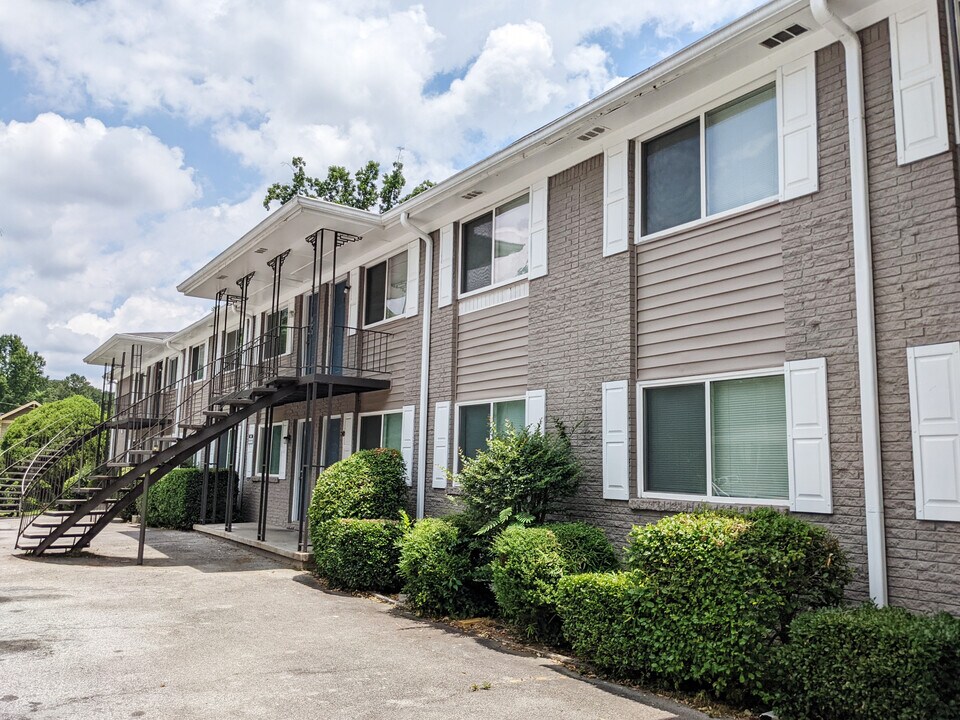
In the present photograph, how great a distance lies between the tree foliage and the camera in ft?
103

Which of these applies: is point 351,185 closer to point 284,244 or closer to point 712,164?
point 284,244

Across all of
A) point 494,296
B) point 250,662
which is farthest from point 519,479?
point 494,296

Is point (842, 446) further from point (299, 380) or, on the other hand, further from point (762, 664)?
point (299, 380)

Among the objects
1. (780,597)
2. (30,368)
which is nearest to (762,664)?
(780,597)

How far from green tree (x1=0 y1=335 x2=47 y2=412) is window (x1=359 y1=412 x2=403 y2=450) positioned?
76.6 m

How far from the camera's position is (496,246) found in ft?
37.0

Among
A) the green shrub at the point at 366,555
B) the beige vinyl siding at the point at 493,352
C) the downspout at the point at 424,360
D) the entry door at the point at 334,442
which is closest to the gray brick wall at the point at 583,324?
the beige vinyl siding at the point at 493,352

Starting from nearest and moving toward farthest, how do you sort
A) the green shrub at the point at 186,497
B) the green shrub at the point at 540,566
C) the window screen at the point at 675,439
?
the green shrub at the point at 540,566 → the window screen at the point at 675,439 → the green shrub at the point at 186,497

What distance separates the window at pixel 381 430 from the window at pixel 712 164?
622 centimetres

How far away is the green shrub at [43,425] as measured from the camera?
1073 inches

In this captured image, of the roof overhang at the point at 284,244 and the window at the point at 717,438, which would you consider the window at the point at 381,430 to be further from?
the window at the point at 717,438

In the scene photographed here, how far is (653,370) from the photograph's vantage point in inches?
333

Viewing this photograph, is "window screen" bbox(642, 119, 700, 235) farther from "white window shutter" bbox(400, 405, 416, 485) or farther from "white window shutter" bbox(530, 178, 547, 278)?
"white window shutter" bbox(400, 405, 416, 485)

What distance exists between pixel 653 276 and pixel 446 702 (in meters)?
5.09
